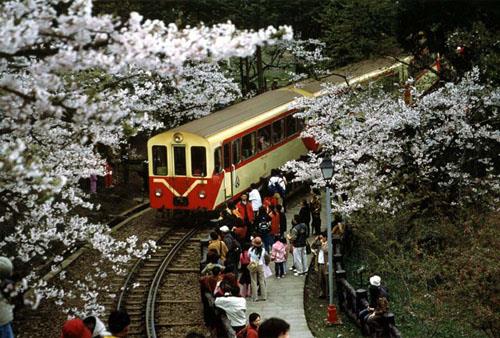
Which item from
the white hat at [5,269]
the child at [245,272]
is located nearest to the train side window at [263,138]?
the child at [245,272]

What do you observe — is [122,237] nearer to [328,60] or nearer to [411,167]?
[411,167]

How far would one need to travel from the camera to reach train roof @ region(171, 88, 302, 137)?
2186 cm

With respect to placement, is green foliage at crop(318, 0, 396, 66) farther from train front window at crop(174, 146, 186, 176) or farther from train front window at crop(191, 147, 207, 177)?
train front window at crop(174, 146, 186, 176)

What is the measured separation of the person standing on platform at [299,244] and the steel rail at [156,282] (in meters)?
3.04

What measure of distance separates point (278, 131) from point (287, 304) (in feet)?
32.7

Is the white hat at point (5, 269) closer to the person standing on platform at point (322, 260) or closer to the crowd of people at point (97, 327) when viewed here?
the crowd of people at point (97, 327)

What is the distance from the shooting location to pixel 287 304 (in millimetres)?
16484

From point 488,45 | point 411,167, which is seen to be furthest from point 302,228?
point 488,45

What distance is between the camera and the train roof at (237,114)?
861 inches

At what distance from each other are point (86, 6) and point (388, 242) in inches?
440

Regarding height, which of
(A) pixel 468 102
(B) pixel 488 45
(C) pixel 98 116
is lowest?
(A) pixel 468 102

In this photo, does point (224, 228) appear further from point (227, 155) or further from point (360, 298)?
point (227, 155)

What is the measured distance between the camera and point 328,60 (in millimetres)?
27375

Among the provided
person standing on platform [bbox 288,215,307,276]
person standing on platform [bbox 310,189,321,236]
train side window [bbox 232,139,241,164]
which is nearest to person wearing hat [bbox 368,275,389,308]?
person standing on platform [bbox 288,215,307,276]
